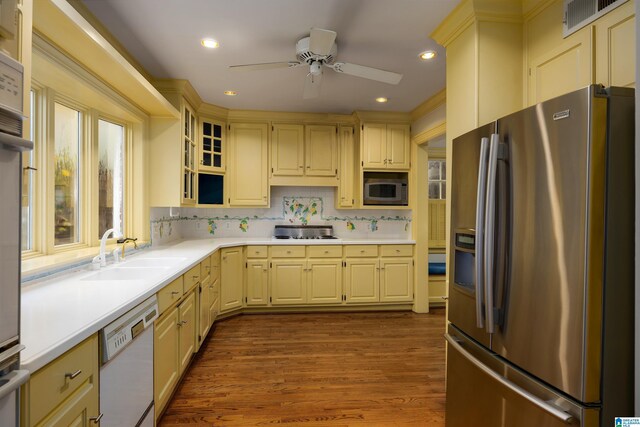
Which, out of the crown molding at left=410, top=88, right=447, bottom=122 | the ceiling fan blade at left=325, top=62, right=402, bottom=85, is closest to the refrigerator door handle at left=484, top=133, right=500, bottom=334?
the ceiling fan blade at left=325, top=62, right=402, bottom=85

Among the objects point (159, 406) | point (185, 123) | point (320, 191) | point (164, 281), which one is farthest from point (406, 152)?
point (159, 406)

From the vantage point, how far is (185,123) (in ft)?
11.0

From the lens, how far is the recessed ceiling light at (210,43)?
7.87ft

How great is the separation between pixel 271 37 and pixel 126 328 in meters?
2.03

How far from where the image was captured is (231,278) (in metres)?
3.74

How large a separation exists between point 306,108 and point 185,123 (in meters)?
1.40

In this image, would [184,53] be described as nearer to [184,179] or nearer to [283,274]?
[184,179]

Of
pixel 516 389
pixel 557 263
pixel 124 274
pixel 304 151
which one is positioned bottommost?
pixel 516 389

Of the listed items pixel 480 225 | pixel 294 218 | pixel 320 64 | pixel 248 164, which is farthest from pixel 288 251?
pixel 480 225

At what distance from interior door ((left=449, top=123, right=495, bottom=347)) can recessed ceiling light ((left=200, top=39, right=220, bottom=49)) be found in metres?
1.85

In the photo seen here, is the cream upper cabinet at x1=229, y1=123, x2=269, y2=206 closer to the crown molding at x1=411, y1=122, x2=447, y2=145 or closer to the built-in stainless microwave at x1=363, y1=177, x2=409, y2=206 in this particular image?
the built-in stainless microwave at x1=363, y1=177, x2=409, y2=206

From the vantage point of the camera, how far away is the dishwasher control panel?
4.07ft

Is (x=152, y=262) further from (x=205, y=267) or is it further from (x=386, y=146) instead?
(x=386, y=146)

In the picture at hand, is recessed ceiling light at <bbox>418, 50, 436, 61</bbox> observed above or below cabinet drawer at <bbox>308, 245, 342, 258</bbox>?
above
